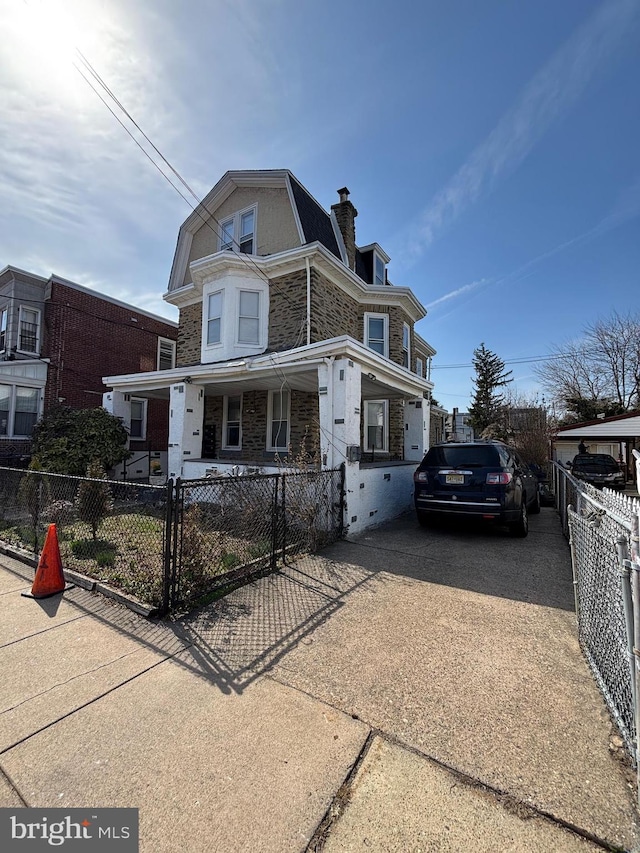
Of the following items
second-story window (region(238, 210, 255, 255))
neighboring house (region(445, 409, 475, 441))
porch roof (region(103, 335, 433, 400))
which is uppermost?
second-story window (region(238, 210, 255, 255))

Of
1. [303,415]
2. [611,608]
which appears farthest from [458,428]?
[611,608]

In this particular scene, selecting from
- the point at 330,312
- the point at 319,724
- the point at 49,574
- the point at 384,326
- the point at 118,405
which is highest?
the point at 384,326

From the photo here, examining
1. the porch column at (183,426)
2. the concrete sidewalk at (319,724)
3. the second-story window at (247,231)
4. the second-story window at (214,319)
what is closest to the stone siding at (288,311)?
the second-story window at (214,319)

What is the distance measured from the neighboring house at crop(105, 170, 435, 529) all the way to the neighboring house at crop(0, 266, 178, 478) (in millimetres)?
3729

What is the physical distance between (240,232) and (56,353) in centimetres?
828

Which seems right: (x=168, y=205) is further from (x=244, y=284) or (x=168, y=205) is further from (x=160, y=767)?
(x=160, y=767)

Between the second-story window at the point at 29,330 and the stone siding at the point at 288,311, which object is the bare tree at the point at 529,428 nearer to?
the stone siding at the point at 288,311

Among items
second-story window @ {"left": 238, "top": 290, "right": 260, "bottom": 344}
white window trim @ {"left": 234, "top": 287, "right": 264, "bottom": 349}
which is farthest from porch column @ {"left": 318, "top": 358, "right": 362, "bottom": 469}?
second-story window @ {"left": 238, "top": 290, "right": 260, "bottom": 344}

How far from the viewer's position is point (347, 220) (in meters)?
13.4

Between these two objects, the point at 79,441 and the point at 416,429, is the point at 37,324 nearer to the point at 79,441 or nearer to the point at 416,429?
the point at 79,441

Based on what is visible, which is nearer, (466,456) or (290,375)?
(466,456)

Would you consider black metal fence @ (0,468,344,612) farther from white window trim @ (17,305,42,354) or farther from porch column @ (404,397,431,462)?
white window trim @ (17,305,42,354)

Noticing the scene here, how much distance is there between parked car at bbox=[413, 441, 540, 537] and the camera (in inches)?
254

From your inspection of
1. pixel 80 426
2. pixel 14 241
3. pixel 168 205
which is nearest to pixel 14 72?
pixel 168 205
